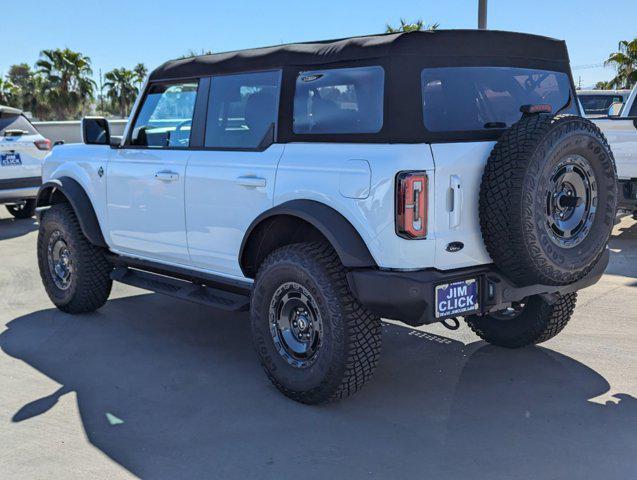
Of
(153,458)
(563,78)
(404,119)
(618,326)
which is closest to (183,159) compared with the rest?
(404,119)

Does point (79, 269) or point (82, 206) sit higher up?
point (82, 206)

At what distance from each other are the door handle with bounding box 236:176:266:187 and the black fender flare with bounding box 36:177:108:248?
1858mm

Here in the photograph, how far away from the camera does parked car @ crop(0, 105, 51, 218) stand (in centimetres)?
1100

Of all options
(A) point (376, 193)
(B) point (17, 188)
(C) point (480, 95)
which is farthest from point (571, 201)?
(B) point (17, 188)

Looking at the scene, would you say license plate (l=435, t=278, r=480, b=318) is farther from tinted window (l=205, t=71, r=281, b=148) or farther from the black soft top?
tinted window (l=205, t=71, r=281, b=148)

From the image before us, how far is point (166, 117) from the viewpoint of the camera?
543cm

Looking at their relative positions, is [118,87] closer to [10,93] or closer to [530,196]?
[10,93]

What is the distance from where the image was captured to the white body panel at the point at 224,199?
4383 mm

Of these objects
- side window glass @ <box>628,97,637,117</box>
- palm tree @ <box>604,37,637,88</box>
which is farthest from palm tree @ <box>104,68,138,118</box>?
side window glass @ <box>628,97,637,117</box>

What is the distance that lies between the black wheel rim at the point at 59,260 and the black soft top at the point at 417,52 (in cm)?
216

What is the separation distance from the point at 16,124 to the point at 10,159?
677mm

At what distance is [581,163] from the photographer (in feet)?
12.8

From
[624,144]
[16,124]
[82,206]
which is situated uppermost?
[16,124]

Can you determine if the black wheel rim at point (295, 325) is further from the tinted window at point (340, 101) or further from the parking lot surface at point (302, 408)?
the tinted window at point (340, 101)
